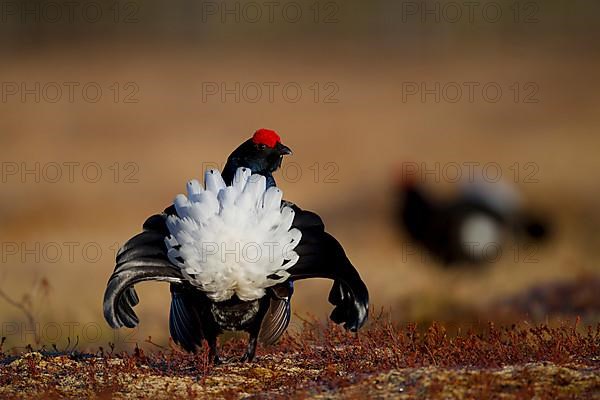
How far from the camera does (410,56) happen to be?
1377 inches

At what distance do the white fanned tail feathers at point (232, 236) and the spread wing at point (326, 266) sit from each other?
0.06 metres

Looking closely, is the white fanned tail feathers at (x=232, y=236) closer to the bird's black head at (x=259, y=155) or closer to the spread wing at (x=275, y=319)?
the spread wing at (x=275, y=319)

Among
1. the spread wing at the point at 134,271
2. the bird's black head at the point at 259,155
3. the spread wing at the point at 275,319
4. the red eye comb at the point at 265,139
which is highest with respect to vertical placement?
the red eye comb at the point at 265,139

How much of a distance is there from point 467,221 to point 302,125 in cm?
1359

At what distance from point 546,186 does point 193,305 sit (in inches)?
487

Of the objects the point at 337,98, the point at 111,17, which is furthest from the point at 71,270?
the point at 111,17

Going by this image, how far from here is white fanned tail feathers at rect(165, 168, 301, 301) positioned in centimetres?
473

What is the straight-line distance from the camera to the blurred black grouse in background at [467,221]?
38.4ft

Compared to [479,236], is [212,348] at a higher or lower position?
lower

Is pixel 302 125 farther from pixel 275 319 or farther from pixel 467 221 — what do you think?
pixel 275 319

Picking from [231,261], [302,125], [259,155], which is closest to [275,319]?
[231,261]

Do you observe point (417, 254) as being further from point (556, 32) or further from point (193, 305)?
point (556, 32)

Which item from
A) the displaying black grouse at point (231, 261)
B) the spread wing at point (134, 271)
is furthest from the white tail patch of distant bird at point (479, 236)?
the spread wing at point (134, 271)

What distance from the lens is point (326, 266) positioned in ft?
16.4
